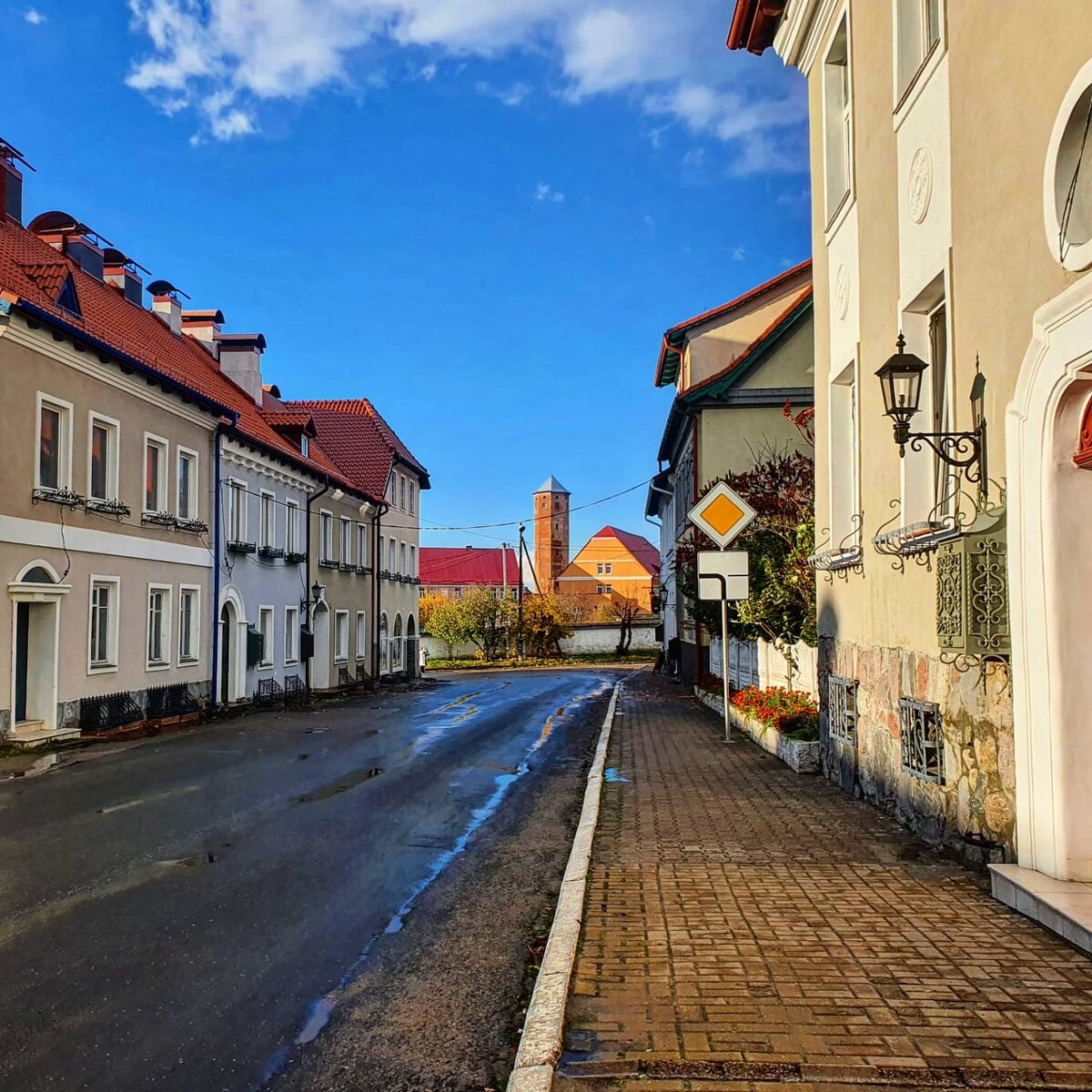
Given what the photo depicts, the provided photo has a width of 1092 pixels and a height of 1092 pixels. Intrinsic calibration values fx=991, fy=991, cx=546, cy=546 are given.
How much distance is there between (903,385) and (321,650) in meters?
27.4

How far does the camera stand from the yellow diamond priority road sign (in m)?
12.4

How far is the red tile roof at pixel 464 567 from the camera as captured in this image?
108812 mm

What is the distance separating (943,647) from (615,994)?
3.55 m

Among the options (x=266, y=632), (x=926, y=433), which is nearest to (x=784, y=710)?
(x=926, y=433)

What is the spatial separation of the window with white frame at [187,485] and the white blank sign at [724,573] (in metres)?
13.5

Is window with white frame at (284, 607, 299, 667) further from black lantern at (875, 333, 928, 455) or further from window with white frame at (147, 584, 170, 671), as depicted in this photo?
black lantern at (875, 333, 928, 455)

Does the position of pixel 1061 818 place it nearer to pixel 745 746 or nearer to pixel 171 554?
pixel 745 746

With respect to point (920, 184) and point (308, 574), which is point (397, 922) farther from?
point (308, 574)

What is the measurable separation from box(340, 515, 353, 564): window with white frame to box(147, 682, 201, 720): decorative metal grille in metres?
13.1

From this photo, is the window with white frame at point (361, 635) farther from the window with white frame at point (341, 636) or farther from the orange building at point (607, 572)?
the orange building at point (607, 572)

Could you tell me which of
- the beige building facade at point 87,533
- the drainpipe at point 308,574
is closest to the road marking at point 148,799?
the beige building facade at point 87,533

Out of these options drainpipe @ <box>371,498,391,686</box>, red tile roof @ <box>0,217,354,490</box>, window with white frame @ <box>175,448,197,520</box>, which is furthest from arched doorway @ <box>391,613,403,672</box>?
window with white frame @ <box>175,448,197,520</box>

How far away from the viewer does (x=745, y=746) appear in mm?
13969

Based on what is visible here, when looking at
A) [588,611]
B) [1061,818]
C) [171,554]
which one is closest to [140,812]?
[1061,818]
